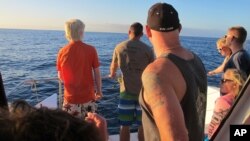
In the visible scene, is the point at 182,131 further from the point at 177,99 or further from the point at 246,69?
the point at 246,69

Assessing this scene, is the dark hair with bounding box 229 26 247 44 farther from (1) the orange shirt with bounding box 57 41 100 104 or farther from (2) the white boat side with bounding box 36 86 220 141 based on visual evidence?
(2) the white boat side with bounding box 36 86 220 141

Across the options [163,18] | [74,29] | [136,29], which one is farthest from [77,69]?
[163,18]

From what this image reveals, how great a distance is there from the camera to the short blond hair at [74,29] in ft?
12.8

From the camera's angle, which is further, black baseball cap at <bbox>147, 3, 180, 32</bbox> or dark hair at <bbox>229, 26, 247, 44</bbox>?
dark hair at <bbox>229, 26, 247, 44</bbox>

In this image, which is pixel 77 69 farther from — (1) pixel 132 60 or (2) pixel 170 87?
(2) pixel 170 87

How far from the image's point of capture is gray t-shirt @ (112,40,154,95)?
4293 mm

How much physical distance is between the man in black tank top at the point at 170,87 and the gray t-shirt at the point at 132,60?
201cm

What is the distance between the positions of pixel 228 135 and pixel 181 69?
0.63 meters

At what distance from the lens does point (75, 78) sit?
4.01 meters

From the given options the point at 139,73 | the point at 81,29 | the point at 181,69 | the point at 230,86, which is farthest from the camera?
the point at 139,73

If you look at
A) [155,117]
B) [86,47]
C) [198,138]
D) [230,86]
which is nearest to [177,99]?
[155,117]

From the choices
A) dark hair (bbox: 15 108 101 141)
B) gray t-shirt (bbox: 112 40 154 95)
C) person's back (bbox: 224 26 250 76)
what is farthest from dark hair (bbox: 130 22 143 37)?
dark hair (bbox: 15 108 101 141)

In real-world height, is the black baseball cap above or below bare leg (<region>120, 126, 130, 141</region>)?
above

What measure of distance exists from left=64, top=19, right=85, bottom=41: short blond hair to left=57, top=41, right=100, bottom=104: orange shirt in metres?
0.07
